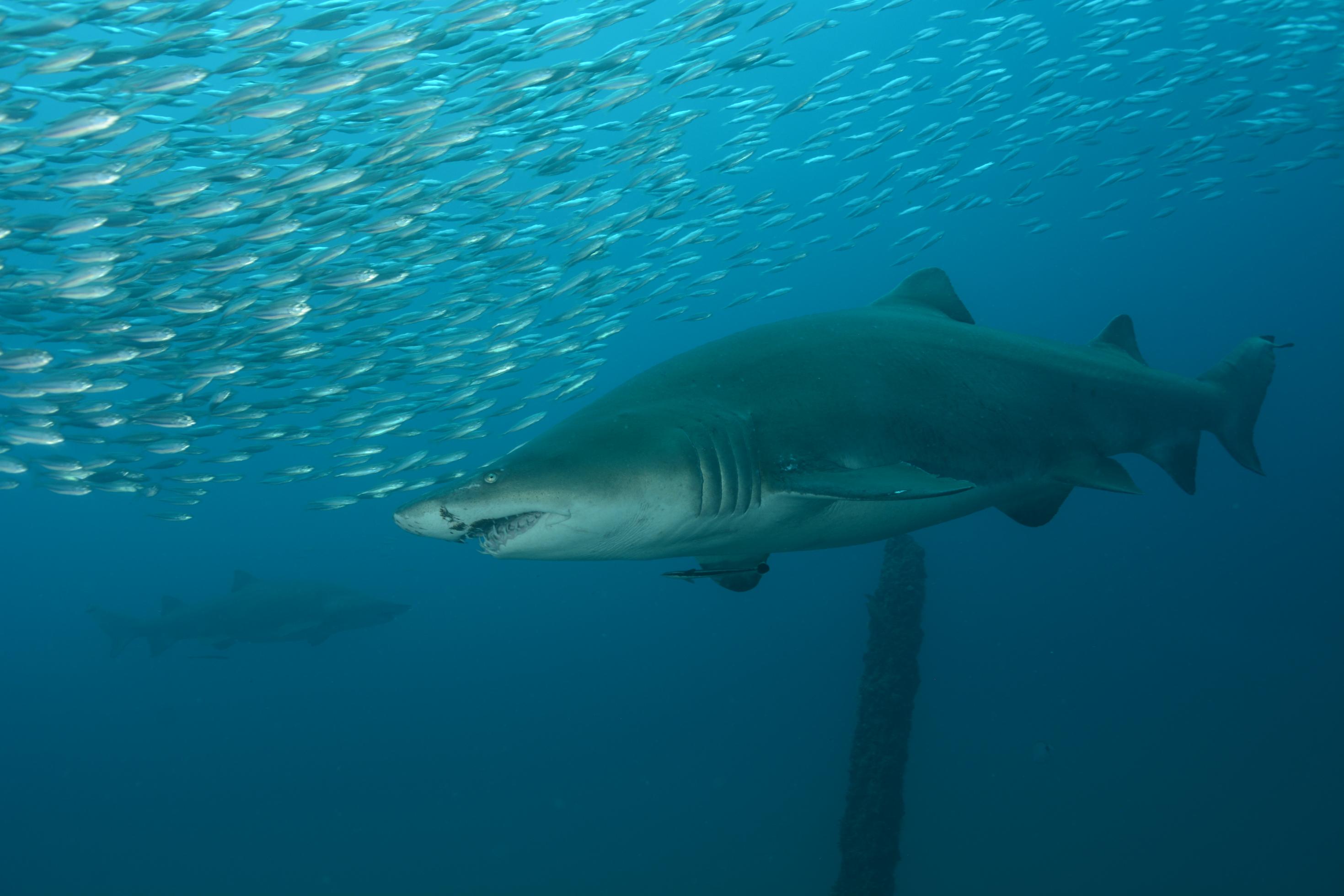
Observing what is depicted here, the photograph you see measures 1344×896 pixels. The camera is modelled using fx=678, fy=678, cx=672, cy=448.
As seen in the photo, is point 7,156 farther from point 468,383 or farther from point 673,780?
point 673,780

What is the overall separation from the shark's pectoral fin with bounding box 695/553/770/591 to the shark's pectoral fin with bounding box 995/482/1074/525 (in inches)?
55.2

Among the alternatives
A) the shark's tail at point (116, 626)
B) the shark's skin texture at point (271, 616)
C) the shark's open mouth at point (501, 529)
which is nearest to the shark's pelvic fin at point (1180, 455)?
the shark's open mouth at point (501, 529)

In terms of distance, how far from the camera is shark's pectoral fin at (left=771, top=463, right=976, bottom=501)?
2.21 metres

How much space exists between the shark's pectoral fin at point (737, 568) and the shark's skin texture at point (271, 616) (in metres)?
15.5

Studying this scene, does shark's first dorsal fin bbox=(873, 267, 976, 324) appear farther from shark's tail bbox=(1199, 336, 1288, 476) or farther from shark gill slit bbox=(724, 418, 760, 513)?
shark gill slit bbox=(724, 418, 760, 513)

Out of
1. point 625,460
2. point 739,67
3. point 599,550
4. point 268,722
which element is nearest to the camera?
point 625,460

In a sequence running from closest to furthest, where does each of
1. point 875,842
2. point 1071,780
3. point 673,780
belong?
point 875,842
point 1071,780
point 673,780

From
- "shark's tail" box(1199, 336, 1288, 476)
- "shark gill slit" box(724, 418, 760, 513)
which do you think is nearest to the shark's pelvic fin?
"shark's tail" box(1199, 336, 1288, 476)

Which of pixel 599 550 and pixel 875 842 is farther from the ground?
pixel 599 550

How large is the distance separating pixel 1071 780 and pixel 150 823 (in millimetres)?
39505

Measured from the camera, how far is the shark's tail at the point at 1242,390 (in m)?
4.33

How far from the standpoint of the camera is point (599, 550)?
7.66 feet

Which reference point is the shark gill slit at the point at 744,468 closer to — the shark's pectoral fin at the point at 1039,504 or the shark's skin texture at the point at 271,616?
the shark's pectoral fin at the point at 1039,504

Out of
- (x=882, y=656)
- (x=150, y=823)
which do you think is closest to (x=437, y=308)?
(x=882, y=656)
